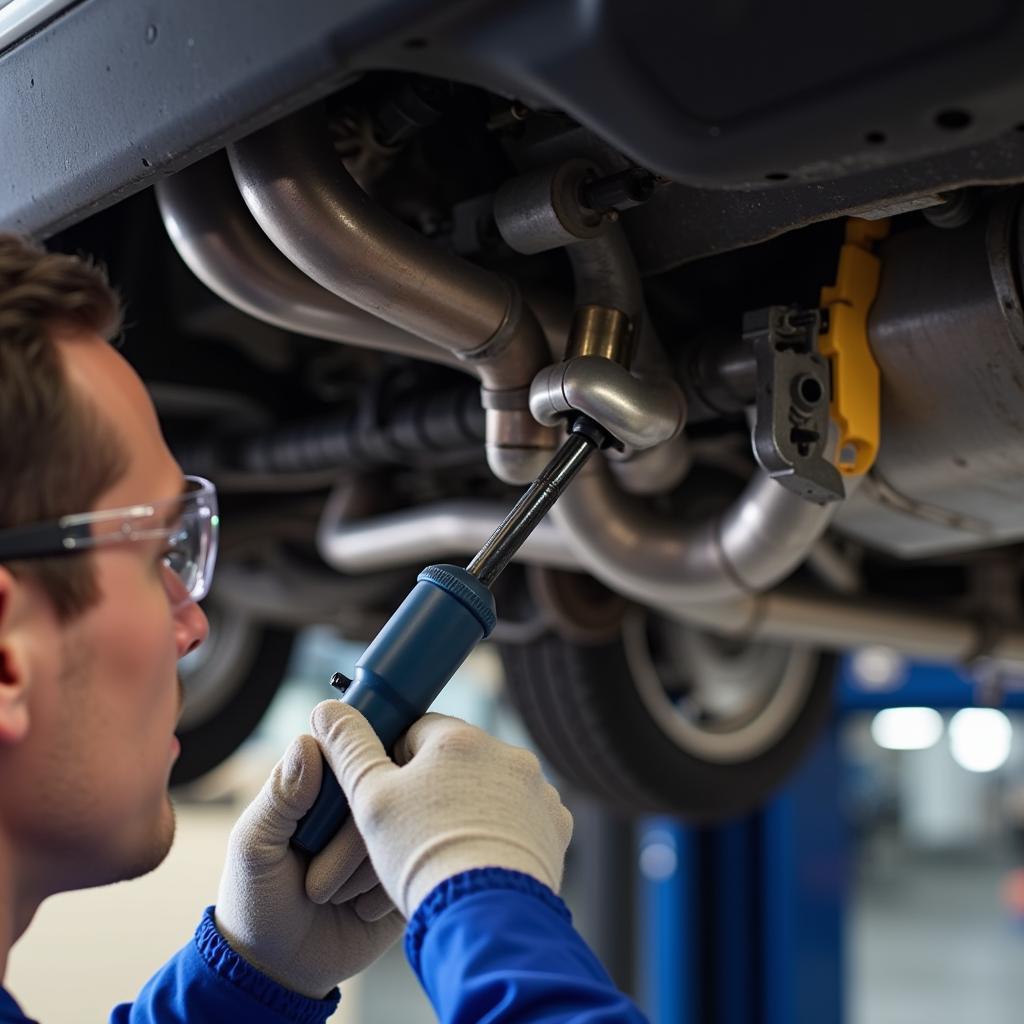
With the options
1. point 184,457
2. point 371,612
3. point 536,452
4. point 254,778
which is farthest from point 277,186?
point 254,778

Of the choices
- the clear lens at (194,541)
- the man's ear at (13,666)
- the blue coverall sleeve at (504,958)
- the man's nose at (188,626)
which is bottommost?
the blue coverall sleeve at (504,958)

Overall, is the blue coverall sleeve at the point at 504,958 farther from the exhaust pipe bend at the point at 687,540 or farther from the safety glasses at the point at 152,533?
the exhaust pipe bend at the point at 687,540

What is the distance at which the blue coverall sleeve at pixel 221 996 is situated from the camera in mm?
741

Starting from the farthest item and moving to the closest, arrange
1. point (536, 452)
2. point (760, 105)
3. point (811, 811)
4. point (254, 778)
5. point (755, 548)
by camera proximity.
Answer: point (254, 778)
point (811, 811)
point (755, 548)
point (536, 452)
point (760, 105)

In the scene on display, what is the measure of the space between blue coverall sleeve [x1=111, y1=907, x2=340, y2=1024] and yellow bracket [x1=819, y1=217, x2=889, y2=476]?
0.47 m

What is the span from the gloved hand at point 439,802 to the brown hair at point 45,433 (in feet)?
0.50

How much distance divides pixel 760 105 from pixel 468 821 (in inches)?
13.7

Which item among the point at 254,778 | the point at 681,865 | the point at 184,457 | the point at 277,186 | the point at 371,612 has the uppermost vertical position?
the point at 277,186

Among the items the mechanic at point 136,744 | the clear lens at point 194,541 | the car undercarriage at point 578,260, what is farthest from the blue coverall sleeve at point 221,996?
the car undercarriage at point 578,260

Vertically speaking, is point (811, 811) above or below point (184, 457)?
below

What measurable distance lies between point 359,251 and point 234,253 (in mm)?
121

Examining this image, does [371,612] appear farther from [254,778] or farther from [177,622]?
[254,778]

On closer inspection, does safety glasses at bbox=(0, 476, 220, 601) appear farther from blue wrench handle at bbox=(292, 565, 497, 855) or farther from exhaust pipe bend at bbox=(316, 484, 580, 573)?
exhaust pipe bend at bbox=(316, 484, 580, 573)

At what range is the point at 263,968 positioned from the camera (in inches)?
29.6
